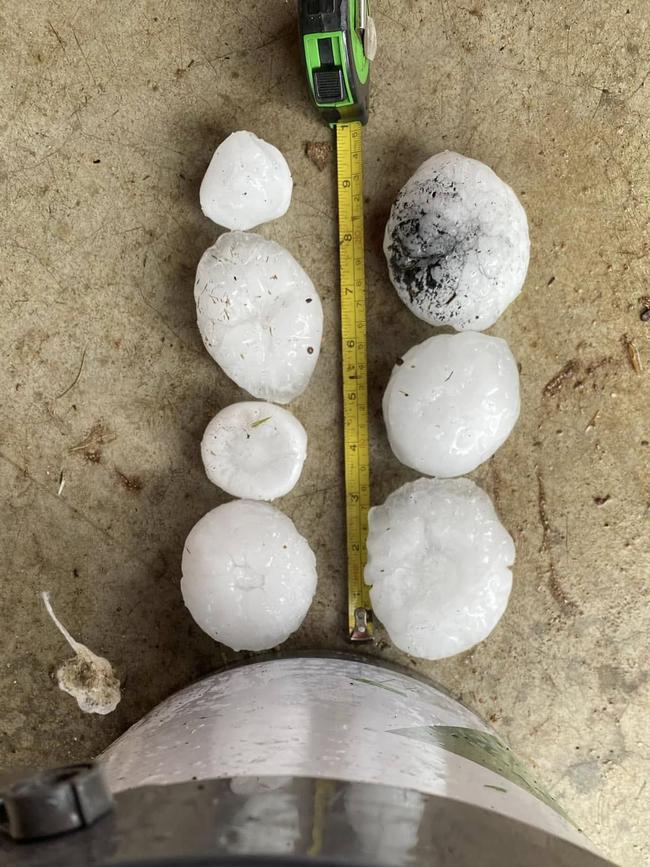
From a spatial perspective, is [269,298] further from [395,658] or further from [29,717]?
[29,717]

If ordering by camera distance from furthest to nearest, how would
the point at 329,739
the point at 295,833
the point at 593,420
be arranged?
the point at 593,420 < the point at 329,739 < the point at 295,833

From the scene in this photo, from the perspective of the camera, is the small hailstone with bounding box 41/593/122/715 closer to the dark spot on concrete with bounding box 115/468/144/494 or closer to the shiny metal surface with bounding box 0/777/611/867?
the dark spot on concrete with bounding box 115/468/144/494

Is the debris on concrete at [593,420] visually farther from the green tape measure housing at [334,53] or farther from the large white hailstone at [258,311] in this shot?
the green tape measure housing at [334,53]

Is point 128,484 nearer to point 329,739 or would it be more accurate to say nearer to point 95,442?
point 95,442

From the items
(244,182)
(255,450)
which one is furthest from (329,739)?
(244,182)

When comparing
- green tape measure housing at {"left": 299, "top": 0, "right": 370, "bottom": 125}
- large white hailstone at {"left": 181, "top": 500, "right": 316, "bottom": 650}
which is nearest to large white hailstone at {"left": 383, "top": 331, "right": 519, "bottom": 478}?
large white hailstone at {"left": 181, "top": 500, "right": 316, "bottom": 650}

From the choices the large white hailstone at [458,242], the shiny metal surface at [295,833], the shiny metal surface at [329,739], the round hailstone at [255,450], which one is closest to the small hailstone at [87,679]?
the shiny metal surface at [329,739]
